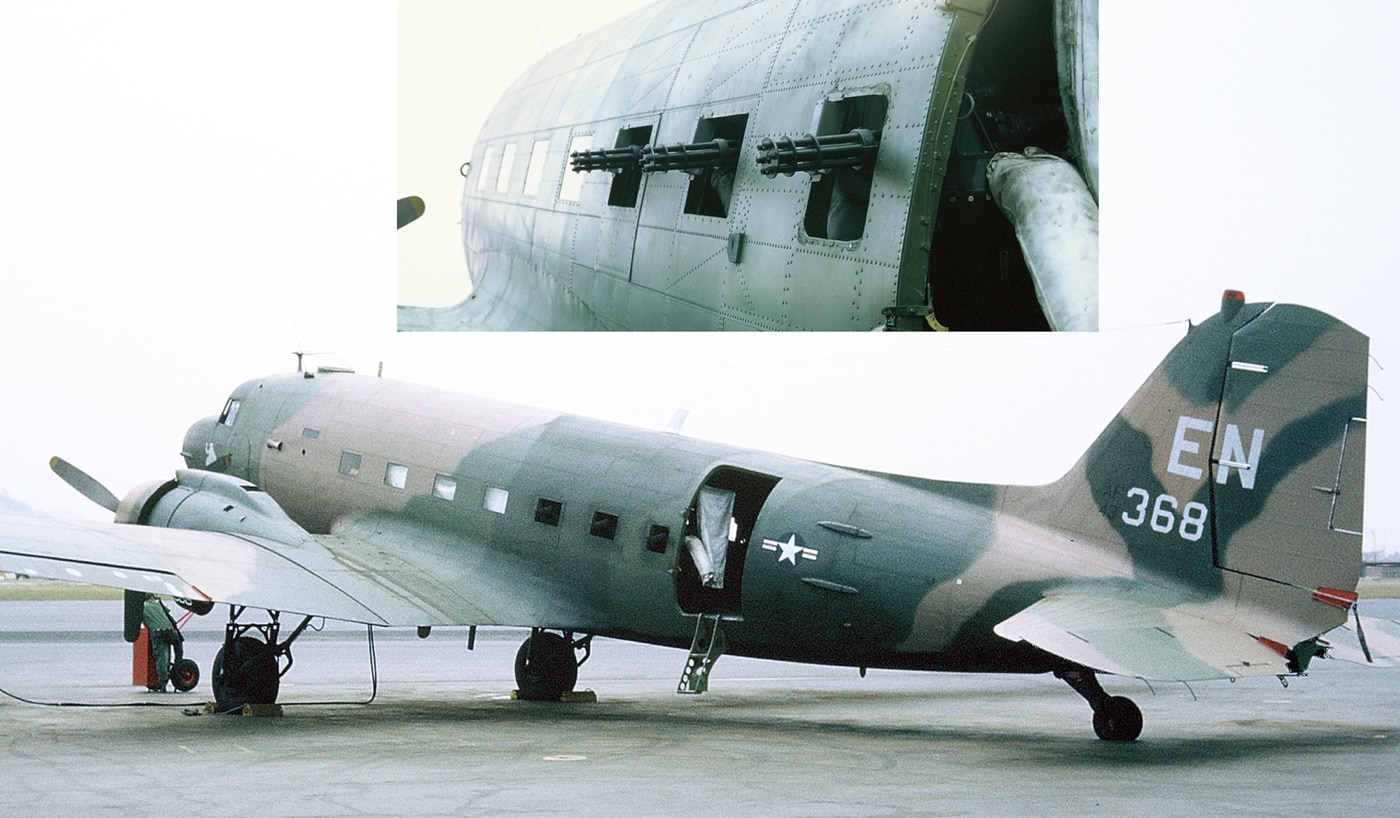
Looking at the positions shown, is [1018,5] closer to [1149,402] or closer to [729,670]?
[1149,402]

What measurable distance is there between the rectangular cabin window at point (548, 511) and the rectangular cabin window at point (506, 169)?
5.06 m

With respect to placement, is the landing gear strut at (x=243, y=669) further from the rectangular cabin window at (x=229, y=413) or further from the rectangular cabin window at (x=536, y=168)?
the rectangular cabin window at (x=536, y=168)

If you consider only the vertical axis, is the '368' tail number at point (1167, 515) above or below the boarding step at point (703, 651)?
above

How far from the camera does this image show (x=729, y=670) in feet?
80.8

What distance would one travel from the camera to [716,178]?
17.3 m

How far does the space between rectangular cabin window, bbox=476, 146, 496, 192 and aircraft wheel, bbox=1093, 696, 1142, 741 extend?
10.8 m

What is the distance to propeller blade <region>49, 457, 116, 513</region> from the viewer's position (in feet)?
62.6

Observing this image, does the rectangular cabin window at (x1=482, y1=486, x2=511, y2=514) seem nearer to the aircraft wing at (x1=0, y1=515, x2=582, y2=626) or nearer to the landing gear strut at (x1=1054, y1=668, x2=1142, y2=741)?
the aircraft wing at (x1=0, y1=515, x2=582, y2=626)

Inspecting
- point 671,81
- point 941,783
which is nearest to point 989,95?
point 671,81

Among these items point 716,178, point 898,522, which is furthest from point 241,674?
point 716,178

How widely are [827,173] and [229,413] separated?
885cm

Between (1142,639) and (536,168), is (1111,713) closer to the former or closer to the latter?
(1142,639)

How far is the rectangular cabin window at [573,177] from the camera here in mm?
18920

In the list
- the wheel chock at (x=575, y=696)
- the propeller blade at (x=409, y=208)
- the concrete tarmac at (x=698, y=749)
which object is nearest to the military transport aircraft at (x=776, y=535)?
the wheel chock at (x=575, y=696)
